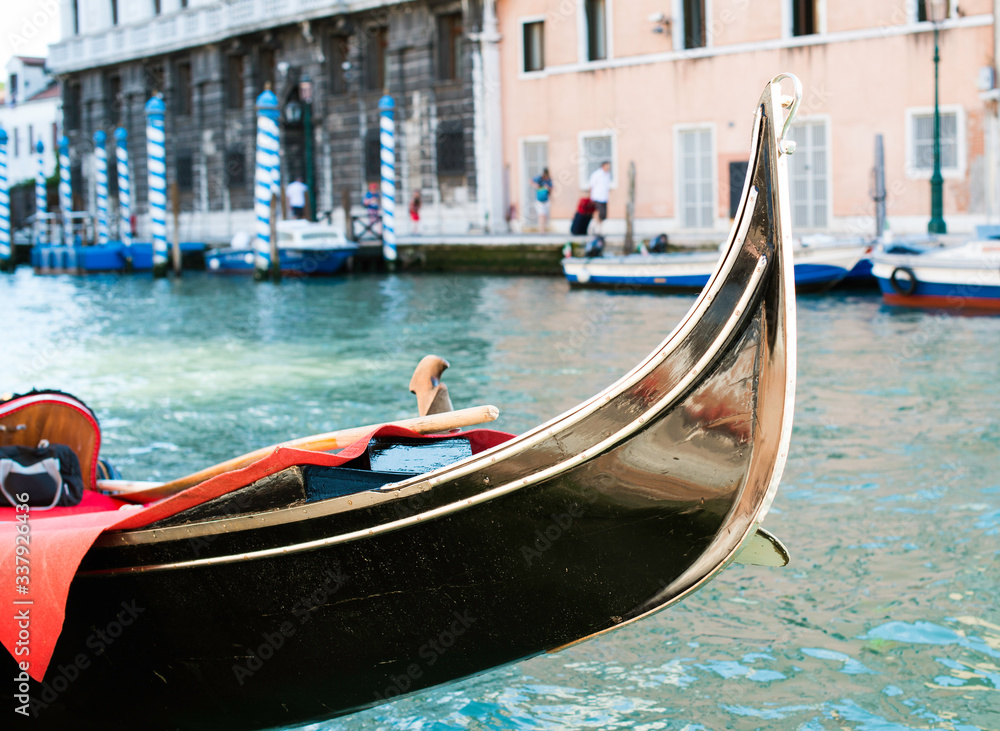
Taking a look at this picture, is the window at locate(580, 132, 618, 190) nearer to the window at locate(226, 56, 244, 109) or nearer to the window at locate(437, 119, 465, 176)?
the window at locate(437, 119, 465, 176)

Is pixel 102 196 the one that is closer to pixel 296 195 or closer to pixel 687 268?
pixel 296 195

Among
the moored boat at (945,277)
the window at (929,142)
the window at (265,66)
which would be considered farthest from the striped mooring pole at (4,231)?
the moored boat at (945,277)

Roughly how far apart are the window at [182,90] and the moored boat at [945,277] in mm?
20203

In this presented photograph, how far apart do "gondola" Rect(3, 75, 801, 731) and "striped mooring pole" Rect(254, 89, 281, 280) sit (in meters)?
16.3

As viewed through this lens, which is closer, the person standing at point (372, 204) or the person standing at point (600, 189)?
the person standing at point (600, 189)

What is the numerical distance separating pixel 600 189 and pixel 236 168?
11.2m

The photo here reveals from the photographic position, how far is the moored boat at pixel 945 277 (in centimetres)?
1134

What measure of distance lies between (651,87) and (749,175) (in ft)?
55.6

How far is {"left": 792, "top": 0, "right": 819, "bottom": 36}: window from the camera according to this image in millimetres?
16984

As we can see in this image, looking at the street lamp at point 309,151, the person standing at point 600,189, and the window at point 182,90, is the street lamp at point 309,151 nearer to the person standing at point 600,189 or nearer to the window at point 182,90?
the window at point 182,90

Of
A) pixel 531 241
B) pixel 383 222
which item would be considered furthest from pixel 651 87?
pixel 383 222

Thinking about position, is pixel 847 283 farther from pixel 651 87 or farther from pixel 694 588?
pixel 694 588

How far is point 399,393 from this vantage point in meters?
8.20

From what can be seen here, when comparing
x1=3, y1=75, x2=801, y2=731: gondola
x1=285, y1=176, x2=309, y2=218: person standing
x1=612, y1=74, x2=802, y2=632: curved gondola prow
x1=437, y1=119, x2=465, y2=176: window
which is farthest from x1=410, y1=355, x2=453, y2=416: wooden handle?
x1=285, y1=176, x2=309, y2=218: person standing
